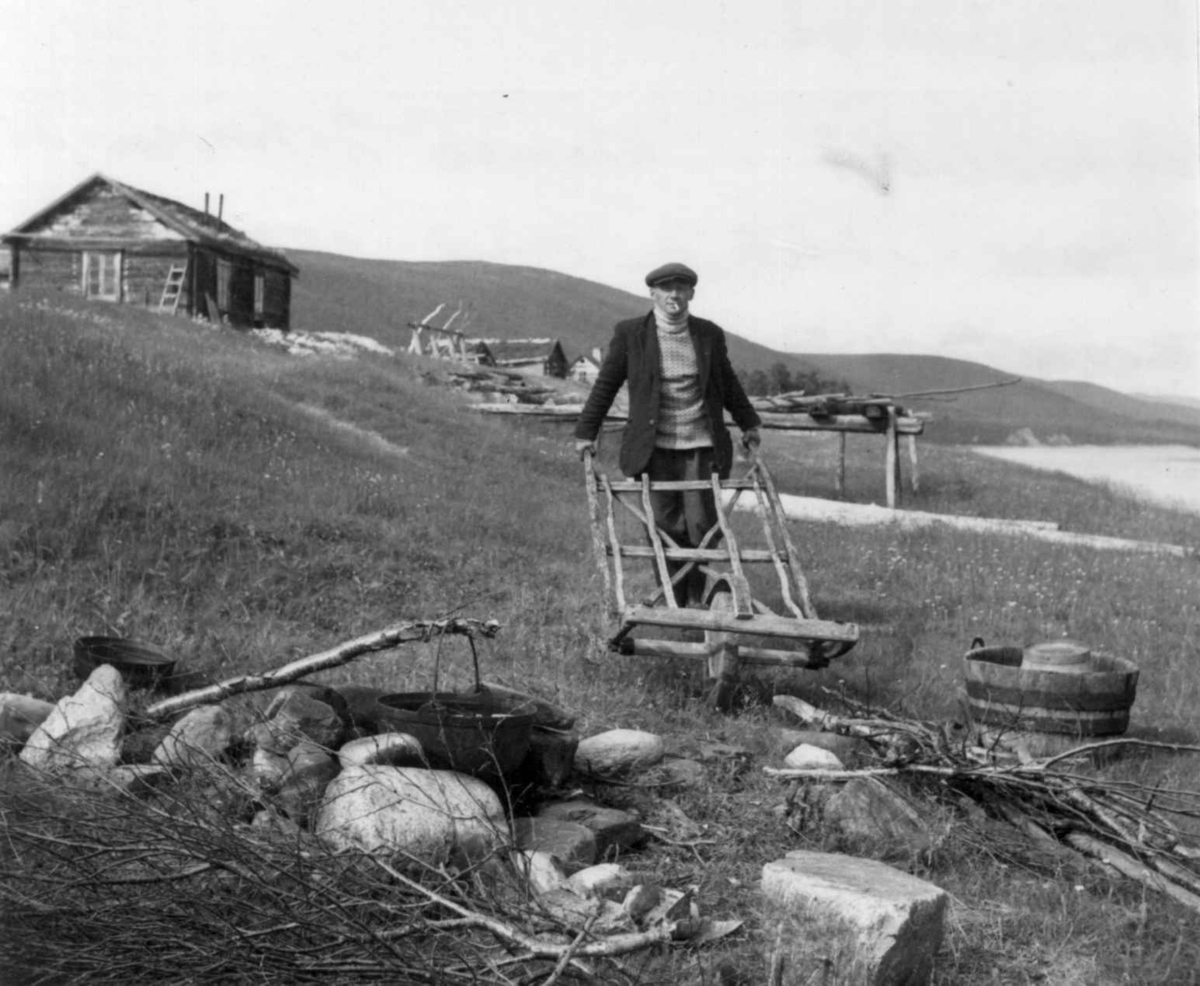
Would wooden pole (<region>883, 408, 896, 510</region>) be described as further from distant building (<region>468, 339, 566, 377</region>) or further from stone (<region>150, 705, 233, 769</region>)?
distant building (<region>468, 339, 566, 377</region>)

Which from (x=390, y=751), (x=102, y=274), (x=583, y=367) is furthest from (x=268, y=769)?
(x=583, y=367)

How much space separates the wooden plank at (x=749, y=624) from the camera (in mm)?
5902

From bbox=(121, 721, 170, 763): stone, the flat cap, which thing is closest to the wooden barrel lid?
the flat cap

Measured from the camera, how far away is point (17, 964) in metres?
3.45

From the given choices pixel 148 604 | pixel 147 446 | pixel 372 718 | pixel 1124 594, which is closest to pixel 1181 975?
pixel 372 718

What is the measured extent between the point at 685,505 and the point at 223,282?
86.4 ft

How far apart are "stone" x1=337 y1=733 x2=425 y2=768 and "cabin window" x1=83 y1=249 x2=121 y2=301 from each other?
28644mm

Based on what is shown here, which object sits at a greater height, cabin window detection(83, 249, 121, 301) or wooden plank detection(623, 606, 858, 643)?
cabin window detection(83, 249, 121, 301)

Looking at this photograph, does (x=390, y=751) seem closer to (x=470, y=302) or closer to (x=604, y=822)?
(x=604, y=822)

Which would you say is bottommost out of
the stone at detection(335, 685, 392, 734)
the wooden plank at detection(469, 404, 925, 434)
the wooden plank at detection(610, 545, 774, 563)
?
the stone at detection(335, 685, 392, 734)

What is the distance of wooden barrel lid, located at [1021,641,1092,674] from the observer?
19.9 ft

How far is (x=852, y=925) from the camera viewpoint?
3.65m

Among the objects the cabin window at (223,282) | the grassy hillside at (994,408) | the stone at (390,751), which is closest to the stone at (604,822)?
the stone at (390,751)

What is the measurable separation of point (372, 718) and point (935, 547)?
24.9 ft
